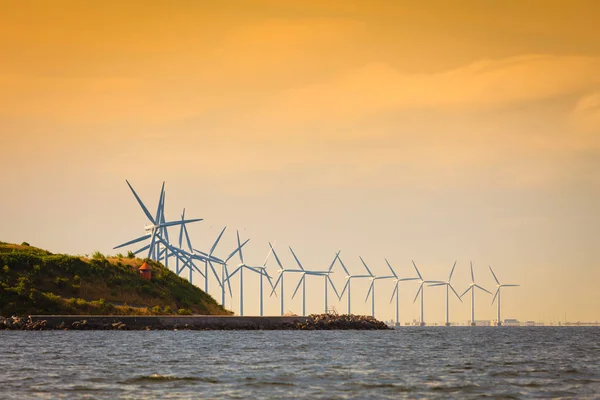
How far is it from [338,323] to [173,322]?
36202mm

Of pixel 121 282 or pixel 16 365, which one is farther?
pixel 121 282

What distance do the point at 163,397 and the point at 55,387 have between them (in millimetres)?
6651

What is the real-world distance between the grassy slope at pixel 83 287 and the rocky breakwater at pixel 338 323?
1553 cm

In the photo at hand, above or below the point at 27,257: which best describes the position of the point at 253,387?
below

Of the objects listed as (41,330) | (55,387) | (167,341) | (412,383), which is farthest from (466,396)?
(41,330)

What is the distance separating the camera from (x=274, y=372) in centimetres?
5366

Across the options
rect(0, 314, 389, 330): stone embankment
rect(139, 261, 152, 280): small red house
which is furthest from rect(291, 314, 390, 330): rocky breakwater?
rect(139, 261, 152, 280): small red house

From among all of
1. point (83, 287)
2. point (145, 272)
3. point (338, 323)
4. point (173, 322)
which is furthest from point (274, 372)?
point (338, 323)

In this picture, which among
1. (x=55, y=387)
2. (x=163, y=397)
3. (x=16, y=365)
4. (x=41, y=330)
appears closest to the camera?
(x=163, y=397)

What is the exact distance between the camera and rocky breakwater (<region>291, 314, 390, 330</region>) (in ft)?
451

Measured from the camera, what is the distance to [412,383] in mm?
48812

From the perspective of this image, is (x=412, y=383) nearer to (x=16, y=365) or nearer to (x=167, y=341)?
(x=16, y=365)

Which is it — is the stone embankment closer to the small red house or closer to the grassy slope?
the grassy slope

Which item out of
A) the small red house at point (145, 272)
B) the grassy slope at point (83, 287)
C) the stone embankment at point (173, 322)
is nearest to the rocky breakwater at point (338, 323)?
the stone embankment at point (173, 322)
